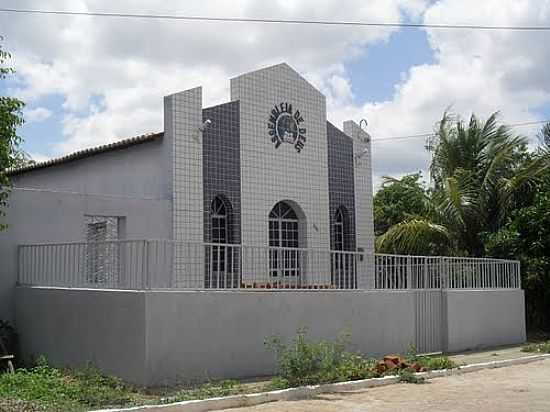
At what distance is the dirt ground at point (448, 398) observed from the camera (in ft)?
32.2

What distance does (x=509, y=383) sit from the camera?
1224cm

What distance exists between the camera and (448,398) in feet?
35.0

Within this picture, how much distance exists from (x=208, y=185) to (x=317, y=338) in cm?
510

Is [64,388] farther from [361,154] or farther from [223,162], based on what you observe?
[361,154]

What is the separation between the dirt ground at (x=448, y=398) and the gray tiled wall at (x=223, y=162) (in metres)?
6.59

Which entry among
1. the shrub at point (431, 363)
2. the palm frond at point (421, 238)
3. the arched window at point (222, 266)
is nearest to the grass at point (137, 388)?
the shrub at point (431, 363)

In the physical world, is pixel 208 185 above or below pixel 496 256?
above

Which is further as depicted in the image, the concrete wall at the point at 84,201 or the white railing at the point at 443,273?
the white railing at the point at 443,273

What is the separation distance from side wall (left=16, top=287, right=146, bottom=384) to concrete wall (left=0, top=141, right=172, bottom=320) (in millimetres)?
759

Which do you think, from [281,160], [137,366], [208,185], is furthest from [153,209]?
[137,366]

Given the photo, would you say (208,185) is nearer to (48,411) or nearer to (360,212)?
(360,212)

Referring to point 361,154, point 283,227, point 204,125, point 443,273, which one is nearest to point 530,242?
point 443,273

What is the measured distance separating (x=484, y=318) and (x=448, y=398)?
24.4ft

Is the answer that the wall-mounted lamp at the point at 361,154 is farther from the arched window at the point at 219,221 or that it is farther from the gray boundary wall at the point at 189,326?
the gray boundary wall at the point at 189,326
